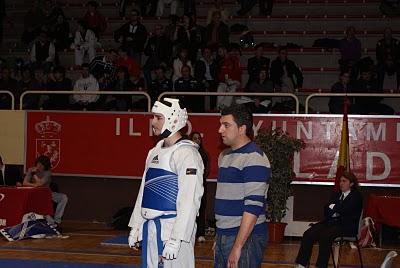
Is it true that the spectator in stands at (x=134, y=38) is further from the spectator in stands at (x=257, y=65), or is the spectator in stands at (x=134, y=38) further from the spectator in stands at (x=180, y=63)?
the spectator in stands at (x=257, y=65)

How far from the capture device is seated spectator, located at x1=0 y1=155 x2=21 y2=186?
13.6 metres

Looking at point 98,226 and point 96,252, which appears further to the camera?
point 98,226

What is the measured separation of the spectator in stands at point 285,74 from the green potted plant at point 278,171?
10.2 ft

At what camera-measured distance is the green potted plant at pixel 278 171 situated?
12570 mm

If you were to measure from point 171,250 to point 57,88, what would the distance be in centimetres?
1034

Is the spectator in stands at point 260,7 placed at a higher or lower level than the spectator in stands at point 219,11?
higher

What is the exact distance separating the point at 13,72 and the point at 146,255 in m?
12.0

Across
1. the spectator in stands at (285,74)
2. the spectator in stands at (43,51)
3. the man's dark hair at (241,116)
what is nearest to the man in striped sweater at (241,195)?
the man's dark hair at (241,116)

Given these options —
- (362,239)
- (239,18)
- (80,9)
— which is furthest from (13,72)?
(362,239)

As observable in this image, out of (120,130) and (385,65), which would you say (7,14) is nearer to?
(120,130)

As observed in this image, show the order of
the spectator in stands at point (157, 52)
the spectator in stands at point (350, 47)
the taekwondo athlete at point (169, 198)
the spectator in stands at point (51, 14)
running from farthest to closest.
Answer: the spectator in stands at point (51, 14), the spectator in stands at point (350, 47), the spectator in stands at point (157, 52), the taekwondo athlete at point (169, 198)

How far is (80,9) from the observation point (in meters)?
20.8

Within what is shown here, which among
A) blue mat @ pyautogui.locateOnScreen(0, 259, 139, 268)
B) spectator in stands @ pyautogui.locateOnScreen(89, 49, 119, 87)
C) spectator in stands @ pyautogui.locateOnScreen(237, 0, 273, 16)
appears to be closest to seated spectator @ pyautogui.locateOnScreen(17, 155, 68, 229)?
blue mat @ pyautogui.locateOnScreen(0, 259, 139, 268)

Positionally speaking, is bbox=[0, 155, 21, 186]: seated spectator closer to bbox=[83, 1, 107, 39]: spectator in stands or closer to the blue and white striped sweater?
bbox=[83, 1, 107, 39]: spectator in stands
